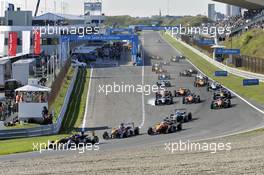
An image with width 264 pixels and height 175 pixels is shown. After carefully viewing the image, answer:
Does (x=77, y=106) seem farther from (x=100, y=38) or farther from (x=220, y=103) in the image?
(x=100, y=38)

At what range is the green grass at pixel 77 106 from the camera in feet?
125

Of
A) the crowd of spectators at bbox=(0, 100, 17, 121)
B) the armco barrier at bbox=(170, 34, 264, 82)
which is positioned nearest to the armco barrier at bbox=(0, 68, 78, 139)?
the crowd of spectators at bbox=(0, 100, 17, 121)

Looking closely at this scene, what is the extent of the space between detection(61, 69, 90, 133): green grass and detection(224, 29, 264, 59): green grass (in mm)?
24396

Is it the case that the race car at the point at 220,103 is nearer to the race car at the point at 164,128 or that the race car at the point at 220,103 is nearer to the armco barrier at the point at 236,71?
the race car at the point at 164,128

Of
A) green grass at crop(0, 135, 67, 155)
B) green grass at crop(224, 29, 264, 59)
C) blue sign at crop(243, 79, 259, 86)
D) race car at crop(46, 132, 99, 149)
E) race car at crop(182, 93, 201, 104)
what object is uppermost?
green grass at crop(224, 29, 264, 59)

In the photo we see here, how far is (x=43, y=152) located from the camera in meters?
27.1

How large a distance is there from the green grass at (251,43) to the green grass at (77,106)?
24.4 metres

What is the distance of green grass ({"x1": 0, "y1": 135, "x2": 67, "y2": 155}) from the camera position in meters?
28.3

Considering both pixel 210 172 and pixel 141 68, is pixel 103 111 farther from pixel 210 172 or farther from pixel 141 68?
pixel 141 68

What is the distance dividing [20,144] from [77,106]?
16.1 m

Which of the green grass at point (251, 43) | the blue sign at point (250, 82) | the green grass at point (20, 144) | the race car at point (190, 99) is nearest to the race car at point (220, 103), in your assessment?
the race car at point (190, 99)

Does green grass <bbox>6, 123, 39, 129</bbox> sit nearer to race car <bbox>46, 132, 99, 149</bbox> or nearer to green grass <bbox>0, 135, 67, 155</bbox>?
green grass <bbox>0, 135, 67, 155</bbox>

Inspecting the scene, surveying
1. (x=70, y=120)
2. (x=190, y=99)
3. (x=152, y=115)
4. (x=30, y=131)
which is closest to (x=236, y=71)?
(x=190, y=99)

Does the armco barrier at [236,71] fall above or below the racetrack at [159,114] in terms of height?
above
